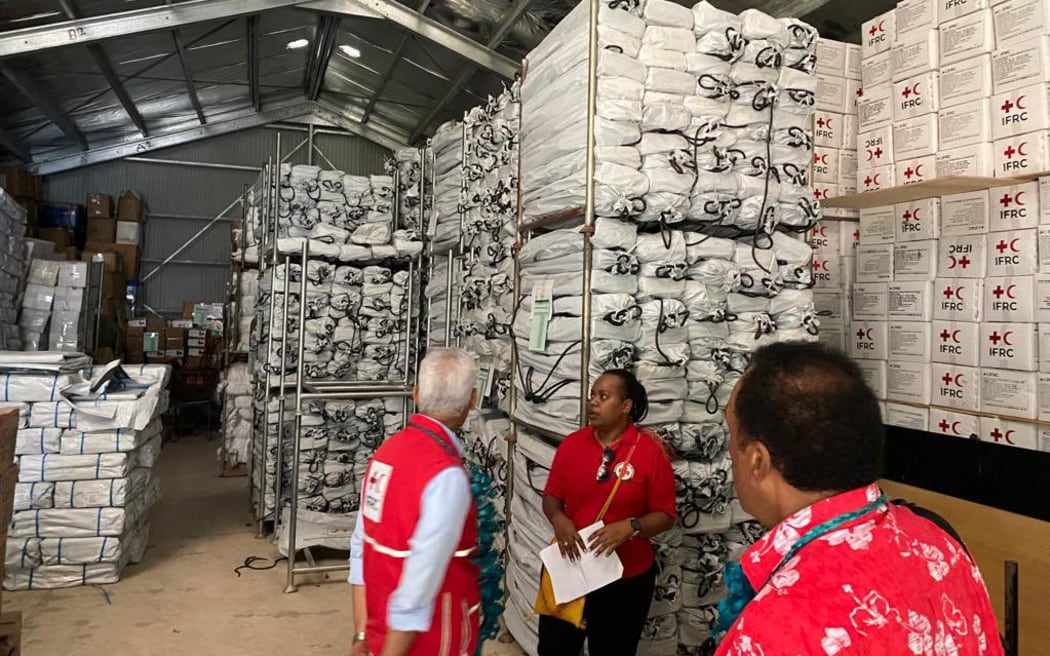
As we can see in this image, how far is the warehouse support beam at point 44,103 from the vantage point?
9038 millimetres

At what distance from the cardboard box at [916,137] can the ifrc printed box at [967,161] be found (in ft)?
0.32

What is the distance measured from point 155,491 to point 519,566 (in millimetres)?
3661

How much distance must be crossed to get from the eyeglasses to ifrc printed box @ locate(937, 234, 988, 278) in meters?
2.46

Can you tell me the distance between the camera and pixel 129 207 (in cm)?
1300

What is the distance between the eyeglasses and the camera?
2705 mm

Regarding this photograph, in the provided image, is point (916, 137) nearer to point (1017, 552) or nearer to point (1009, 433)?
point (1009, 433)

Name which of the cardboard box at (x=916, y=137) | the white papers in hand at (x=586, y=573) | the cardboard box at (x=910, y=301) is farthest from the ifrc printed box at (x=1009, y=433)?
the white papers in hand at (x=586, y=573)

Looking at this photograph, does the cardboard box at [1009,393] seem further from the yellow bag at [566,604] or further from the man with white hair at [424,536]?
the man with white hair at [424,536]

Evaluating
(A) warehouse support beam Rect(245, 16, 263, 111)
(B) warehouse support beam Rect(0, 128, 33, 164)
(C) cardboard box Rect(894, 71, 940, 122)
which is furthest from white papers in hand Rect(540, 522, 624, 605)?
(B) warehouse support beam Rect(0, 128, 33, 164)

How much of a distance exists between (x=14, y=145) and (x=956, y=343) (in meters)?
13.9

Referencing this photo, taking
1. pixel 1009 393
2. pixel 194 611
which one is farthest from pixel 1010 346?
pixel 194 611

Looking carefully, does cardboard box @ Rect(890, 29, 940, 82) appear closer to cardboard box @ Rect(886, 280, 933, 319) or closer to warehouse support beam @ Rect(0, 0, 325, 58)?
cardboard box @ Rect(886, 280, 933, 319)

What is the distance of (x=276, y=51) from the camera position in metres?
11.2

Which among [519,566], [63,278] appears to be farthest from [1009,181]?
[63,278]
